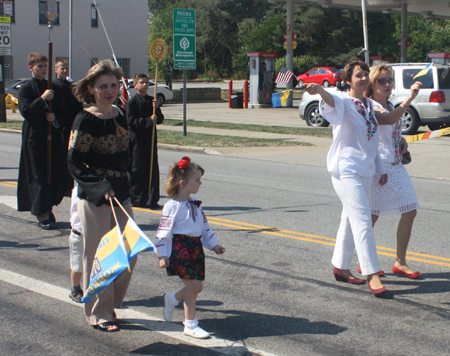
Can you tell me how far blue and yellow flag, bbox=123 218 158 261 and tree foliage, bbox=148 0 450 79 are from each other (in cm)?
5289

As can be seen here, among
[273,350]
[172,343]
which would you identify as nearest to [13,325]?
[172,343]

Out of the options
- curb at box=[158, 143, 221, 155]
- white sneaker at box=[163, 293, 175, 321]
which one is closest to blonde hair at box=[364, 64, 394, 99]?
white sneaker at box=[163, 293, 175, 321]

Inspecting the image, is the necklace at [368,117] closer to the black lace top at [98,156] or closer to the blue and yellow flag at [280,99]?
the blue and yellow flag at [280,99]

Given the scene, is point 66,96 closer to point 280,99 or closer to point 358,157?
point 280,99

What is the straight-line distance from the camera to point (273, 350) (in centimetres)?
376

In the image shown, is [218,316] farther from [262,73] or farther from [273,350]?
[262,73]

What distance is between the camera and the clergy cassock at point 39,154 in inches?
266

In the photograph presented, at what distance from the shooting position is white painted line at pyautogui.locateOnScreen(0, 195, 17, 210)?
826 cm

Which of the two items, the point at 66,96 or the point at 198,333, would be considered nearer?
the point at 198,333

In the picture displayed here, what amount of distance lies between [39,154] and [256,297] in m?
3.41

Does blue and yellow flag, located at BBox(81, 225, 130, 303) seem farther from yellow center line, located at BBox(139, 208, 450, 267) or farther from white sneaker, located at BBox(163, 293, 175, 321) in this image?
yellow center line, located at BBox(139, 208, 450, 267)

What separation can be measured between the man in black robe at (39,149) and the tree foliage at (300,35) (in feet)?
163

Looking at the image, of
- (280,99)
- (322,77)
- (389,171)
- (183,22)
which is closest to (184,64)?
(183,22)

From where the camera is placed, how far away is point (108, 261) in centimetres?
348
